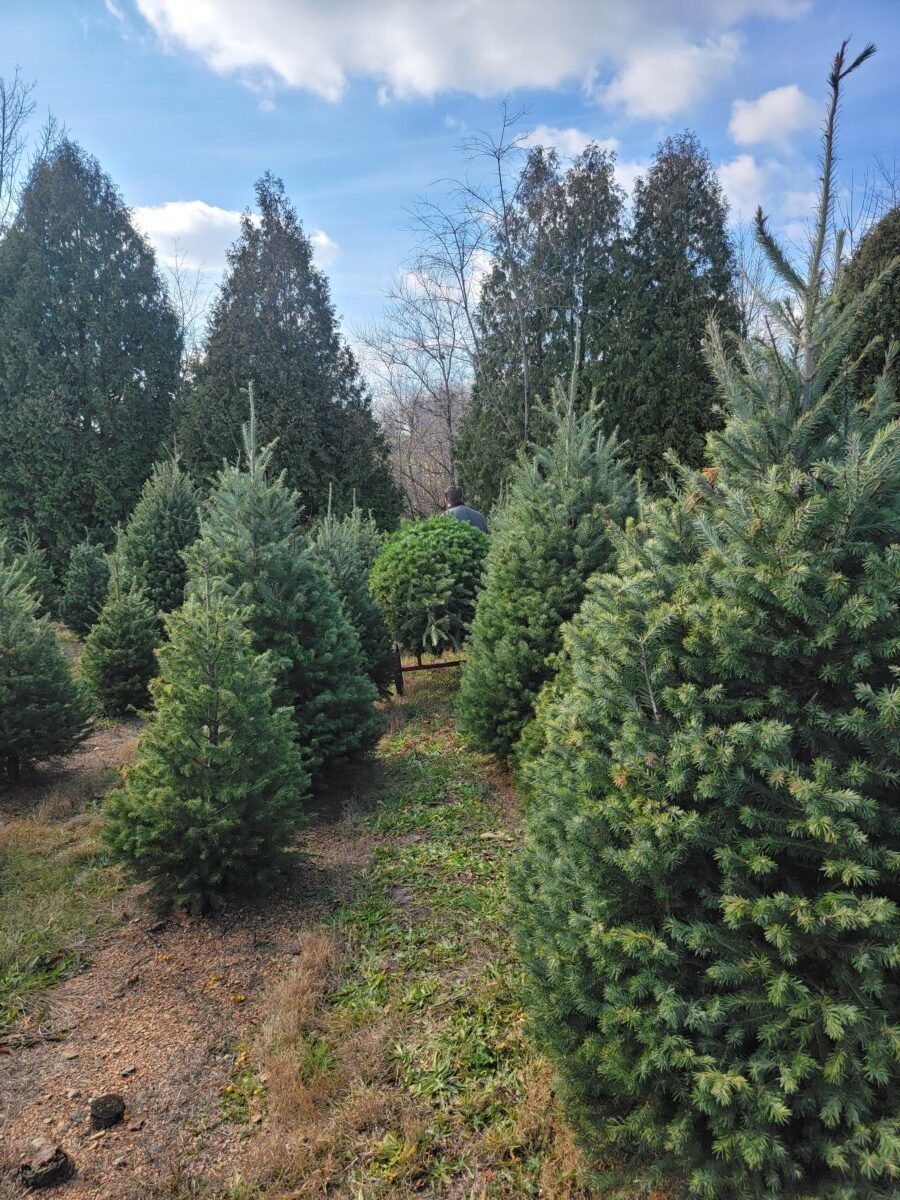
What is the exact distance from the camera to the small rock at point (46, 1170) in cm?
239

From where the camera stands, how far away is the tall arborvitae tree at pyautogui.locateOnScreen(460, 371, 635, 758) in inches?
203

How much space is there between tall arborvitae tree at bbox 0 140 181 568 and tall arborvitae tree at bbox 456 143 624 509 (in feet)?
25.1

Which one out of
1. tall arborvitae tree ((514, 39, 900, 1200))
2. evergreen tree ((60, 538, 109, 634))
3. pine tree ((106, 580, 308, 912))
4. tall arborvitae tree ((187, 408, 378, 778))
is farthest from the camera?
evergreen tree ((60, 538, 109, 634))

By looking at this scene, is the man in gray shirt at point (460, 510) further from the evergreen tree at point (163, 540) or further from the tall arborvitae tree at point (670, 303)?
the tall arborvitae tree at point (670, 303)

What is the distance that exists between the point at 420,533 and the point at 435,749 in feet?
10.2

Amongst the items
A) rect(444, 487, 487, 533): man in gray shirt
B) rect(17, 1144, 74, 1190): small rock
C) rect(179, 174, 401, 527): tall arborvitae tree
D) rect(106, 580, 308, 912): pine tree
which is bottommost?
rect(17, 1144, 74, 1190): small rock

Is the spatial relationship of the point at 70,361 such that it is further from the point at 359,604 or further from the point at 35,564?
the point at 359,604

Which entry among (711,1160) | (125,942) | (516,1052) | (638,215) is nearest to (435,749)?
(125,942)

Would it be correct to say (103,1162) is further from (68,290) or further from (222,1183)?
(68,290)

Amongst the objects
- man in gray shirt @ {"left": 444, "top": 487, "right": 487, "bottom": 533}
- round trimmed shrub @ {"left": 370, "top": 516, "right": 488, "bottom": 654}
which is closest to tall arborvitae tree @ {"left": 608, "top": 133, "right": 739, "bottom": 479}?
man in gray shirt @ {"left": 444, "top": 487, "right": 487, "bottom": 533}

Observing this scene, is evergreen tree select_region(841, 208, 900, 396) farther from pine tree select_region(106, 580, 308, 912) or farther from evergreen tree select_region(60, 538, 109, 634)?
evergreen tree select_region(60, 538, 109, 634)

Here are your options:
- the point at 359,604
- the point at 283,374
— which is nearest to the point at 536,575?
the point at 359,604

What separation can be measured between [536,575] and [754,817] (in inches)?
135

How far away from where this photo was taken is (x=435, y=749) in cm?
661
